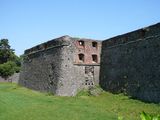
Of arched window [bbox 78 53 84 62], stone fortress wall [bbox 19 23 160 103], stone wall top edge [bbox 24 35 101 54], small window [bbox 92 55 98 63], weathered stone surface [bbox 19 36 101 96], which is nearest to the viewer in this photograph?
stone fortress wall [bbox 19 23 160 103]

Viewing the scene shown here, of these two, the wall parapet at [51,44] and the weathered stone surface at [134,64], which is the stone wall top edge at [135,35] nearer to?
the weathered stone surface at [134,64]

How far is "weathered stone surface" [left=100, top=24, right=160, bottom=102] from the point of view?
15547mm

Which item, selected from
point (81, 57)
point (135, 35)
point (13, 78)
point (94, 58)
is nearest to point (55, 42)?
→ point (81, 57)

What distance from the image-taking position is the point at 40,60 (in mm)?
24203

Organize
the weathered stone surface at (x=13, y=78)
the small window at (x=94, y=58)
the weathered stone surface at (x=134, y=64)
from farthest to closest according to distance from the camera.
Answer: the weathered stone surface at (x=13, y=78)
the small window at (x=94, y=58)
the weathered stone surface at (x=134, y=64)

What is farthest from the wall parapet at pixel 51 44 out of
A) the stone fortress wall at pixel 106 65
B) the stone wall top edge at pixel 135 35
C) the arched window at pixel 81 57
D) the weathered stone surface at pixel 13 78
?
the weathered stone surface at pixel 13 78

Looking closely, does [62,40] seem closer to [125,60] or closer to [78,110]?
[125,60]

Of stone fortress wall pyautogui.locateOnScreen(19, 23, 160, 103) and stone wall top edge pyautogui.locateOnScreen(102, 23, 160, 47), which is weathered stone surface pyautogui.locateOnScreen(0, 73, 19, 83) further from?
stone wall top edge pyautogui.locateOnScreen(102, 23, 160, 47)

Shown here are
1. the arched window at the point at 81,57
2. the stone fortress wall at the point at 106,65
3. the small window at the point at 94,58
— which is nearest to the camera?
the stone fortress wall at the point at 106,65

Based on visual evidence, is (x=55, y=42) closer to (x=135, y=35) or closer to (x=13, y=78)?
(x=135, y=35)

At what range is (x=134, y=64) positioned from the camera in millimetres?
17359

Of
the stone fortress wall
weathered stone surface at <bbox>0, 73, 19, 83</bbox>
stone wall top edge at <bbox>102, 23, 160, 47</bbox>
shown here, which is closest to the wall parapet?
the stone fortress wall

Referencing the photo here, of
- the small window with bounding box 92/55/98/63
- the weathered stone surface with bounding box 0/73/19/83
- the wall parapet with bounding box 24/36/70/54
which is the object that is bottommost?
the weathered stone surface with bounding box 0/73/19/83

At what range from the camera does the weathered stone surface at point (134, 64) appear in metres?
15.5
